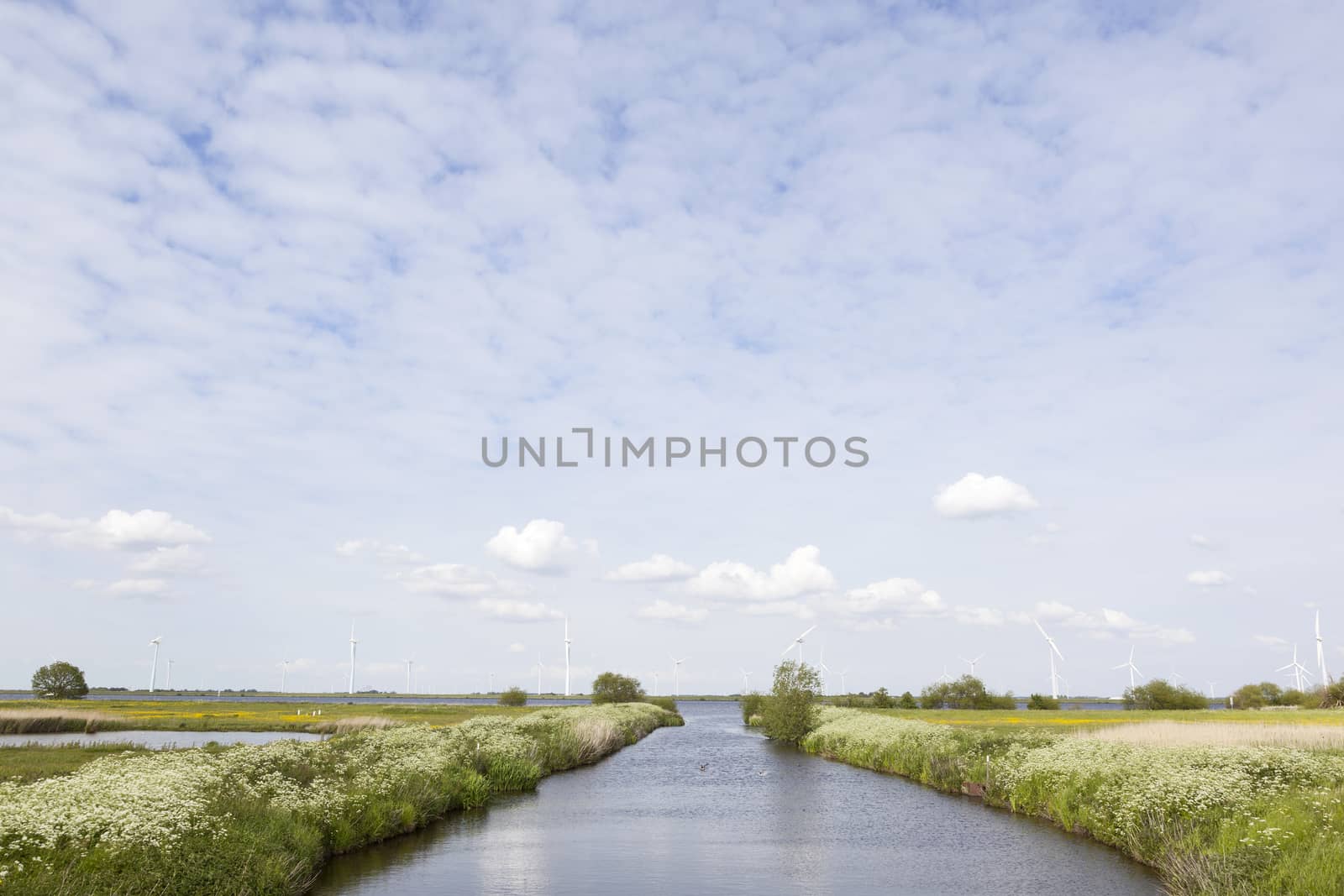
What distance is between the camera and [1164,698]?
11881 cm

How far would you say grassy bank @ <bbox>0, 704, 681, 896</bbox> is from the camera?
619 inches

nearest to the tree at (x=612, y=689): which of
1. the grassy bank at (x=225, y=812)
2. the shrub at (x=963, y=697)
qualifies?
the shrub at (x=963, y=697)

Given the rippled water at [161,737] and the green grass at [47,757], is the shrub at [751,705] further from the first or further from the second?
the green grass at [47,757]

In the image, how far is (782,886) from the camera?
2191 cm

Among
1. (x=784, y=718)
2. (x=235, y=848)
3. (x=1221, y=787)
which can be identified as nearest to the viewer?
(x=235, y=848)

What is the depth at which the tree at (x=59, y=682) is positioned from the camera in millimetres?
147750

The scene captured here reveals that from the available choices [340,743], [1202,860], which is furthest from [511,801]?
[1202,860]

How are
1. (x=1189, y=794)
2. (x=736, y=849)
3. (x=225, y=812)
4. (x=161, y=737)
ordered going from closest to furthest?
(x=225, y=812)
(x=1189, y=794)
(x=736, y=849)
(x=161, y=737)

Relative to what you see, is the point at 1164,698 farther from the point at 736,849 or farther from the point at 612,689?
the point at 736,849

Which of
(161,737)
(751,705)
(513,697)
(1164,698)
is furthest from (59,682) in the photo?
(1164,698)

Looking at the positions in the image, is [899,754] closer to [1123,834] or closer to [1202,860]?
[1123,834]

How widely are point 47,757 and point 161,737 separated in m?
29.9

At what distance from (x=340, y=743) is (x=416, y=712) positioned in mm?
81781

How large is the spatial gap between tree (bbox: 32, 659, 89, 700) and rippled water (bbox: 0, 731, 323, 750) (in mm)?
96030
